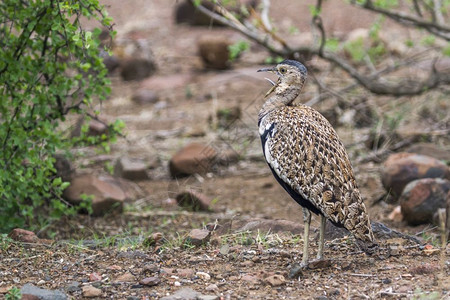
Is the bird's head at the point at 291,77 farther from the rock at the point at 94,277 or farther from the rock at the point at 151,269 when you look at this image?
the rock at the point at 94,277

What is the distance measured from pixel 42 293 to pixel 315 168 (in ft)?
6.58

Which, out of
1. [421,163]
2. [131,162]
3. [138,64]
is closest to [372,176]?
[421,163]

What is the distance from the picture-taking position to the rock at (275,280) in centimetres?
487

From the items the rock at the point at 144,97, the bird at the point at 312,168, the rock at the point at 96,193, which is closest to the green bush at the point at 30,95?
the rock at the point at 96,193

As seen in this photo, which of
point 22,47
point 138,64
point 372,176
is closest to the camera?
point 22,47

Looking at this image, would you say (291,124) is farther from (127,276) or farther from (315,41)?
(315,41)

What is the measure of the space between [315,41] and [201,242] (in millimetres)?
4303

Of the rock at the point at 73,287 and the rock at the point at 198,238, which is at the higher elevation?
the rock at the point at 198,238

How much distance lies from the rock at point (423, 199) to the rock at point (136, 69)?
734 cm

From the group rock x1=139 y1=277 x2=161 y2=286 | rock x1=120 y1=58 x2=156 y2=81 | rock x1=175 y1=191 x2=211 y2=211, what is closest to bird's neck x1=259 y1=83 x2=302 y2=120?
rock x1=139 y1=277 x2=161 y2=286

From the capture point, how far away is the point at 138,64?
44.6ft

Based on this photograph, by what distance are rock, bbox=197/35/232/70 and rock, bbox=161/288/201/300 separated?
904 centimetres

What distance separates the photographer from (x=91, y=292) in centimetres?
481

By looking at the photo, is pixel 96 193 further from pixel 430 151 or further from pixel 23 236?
pixel 430 151
